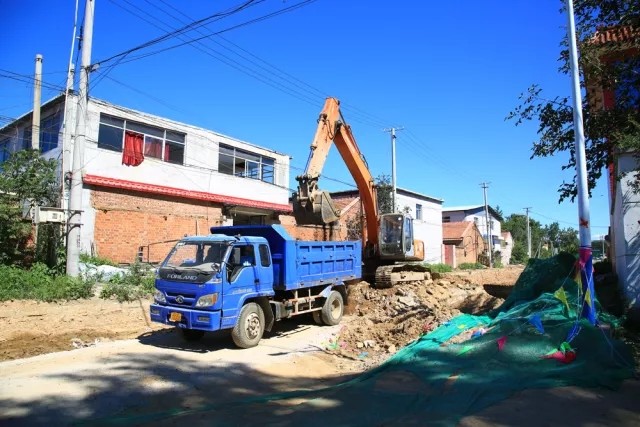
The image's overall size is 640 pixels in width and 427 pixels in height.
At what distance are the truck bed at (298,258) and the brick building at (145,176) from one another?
6.34m

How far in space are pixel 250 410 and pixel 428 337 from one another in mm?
4061

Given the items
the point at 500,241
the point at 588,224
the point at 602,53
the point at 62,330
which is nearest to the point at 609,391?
the point at 588,224

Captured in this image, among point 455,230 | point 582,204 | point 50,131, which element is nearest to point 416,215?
point 455,230

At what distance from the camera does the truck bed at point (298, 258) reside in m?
11.0

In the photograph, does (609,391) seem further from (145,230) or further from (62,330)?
(145,230)

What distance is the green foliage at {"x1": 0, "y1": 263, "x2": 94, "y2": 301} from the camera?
42.3ft

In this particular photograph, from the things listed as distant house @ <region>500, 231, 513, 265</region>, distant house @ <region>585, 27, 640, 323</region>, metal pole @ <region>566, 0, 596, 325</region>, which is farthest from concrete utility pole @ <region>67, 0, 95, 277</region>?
distant house @ <region>500, 231, 513, 265</region>

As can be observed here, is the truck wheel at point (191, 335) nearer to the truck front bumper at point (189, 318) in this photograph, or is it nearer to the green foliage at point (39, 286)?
the truck front bumper at point (189, 318)

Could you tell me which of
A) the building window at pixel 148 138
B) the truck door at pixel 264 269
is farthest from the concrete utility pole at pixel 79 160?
the truck door at pixel 264 269

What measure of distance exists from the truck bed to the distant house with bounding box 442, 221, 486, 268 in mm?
33379

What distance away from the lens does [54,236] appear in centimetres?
1562

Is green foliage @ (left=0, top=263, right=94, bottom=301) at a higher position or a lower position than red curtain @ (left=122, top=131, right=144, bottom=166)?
lower

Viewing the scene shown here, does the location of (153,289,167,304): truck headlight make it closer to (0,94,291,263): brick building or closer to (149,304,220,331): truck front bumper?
(149,304,220,331): truck front bumper

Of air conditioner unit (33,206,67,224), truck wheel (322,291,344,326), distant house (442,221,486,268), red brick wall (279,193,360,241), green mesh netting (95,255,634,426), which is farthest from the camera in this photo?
distant house (442,221,486,268)
